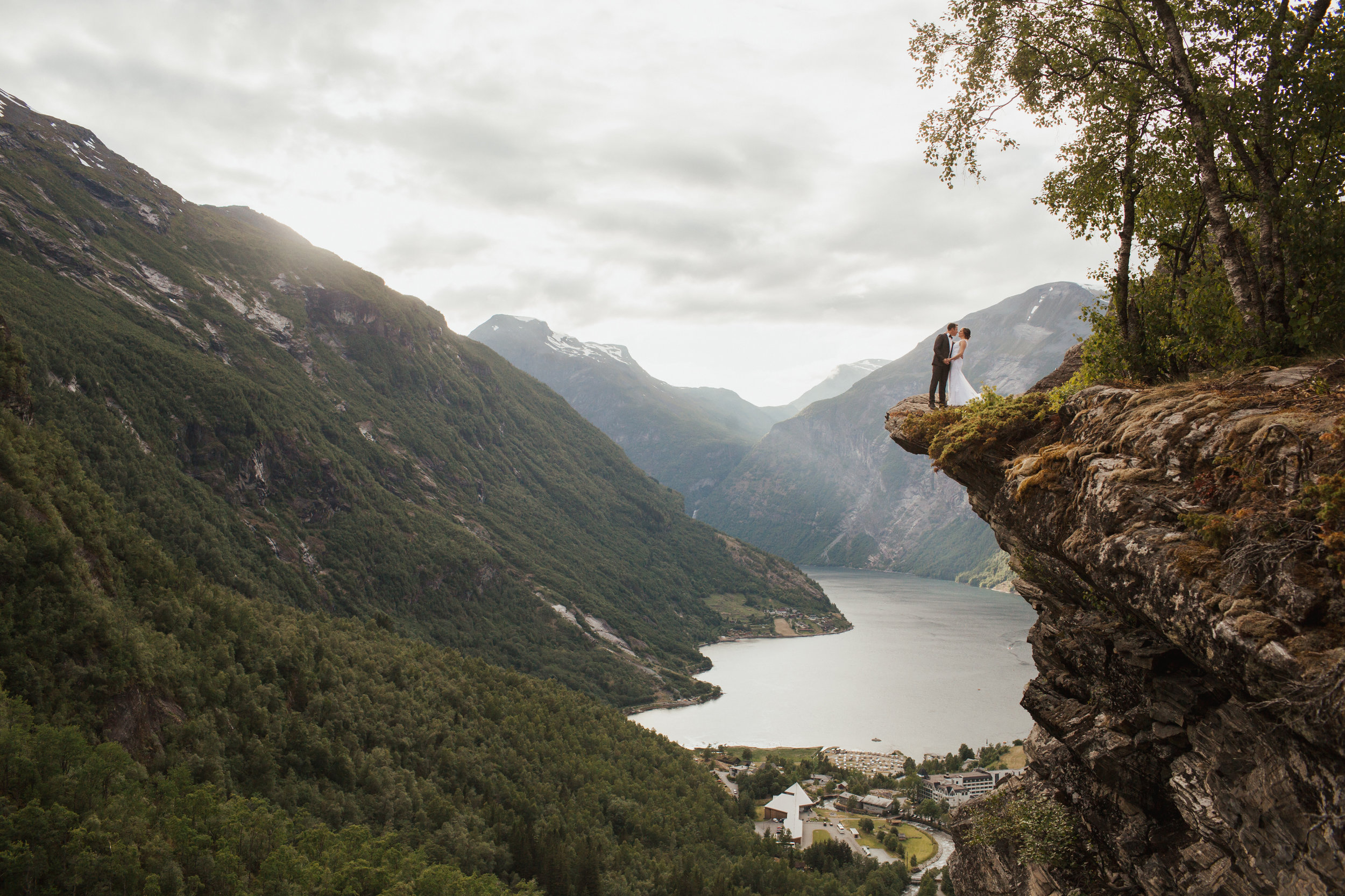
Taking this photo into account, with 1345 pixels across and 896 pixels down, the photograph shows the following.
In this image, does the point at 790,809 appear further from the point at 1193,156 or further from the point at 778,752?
the point at 1193,156

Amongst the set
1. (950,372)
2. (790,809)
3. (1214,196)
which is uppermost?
(1214,196)

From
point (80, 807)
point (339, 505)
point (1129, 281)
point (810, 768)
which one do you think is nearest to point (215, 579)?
point (339, 505)

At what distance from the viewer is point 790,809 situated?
81.8 meters

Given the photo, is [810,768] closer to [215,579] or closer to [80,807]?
[80,807]

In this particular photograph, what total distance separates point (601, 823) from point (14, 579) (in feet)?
172

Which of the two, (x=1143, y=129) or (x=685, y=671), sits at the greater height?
(x=1143, y=129)

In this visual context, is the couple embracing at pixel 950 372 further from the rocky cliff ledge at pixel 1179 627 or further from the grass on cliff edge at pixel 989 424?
the rocky cliff ledge at pixel 1179 627

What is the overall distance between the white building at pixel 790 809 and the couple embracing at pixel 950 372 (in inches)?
2958

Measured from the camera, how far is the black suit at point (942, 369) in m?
15.8

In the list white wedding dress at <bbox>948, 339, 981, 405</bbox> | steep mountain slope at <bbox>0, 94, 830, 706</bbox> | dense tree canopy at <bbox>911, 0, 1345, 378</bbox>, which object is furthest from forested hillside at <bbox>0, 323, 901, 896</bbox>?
dense tree canopy at <bbox>911, 0, 1345, 378</bbox>

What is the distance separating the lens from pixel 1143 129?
12195 mm

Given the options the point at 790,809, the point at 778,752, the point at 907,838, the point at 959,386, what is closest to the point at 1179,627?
the point at 959,386

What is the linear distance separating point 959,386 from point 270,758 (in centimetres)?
6488

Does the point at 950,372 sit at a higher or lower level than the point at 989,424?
higher
